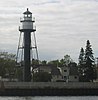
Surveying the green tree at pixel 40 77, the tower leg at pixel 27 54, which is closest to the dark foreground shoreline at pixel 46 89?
the tower leg at pixel 27 54

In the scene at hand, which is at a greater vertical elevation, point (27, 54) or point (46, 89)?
point (27, 54)

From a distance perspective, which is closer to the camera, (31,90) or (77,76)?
(31,90)

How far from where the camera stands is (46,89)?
99812 millimetres

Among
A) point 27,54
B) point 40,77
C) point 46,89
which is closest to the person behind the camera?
point 46,89

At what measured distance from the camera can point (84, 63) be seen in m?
125

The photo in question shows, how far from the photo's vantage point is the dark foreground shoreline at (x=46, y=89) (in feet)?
324

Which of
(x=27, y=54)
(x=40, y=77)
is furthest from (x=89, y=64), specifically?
(x=27, y=54)

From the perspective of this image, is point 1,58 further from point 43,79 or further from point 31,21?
point 31,21

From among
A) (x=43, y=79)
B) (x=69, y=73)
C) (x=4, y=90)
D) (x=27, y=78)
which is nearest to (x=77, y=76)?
(x=69, y=73)

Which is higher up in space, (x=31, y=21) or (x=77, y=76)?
(x=31, y=21)

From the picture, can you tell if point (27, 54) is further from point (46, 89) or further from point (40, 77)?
point (40, 77)

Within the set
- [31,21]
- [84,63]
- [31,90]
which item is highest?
[31,21]

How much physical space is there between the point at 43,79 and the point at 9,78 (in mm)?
13669

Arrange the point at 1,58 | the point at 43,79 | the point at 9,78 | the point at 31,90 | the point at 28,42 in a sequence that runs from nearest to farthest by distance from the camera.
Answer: the point at 31,90 → the point at 28,42 → the point at 43,79 → the point at 9,78 → the point at 1,58
